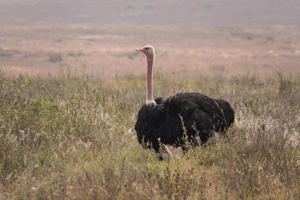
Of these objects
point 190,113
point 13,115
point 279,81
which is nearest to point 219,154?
point 190,113

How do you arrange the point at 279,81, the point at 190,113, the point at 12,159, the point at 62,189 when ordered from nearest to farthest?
the point at 62,189 < the point at 12,159 < the point at 190,113 < the point at 279,81

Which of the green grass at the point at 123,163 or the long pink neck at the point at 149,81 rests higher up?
the long pink neck at the point at 149,81

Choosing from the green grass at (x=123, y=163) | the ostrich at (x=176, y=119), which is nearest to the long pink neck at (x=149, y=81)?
the ostrich at (x=176, y=119)

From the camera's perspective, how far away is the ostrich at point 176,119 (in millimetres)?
4695

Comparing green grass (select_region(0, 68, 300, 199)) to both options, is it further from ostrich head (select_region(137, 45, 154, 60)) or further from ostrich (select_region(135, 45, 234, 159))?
ostrich head (select_region(137, 45, 154, 60))

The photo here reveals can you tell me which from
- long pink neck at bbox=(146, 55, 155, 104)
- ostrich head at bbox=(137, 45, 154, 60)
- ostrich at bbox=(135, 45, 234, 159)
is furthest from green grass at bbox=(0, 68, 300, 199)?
ostrich head at bbox=(137, 45, 154, 60)

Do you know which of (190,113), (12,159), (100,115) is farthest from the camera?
(100,115)

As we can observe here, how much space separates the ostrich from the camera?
4.70m

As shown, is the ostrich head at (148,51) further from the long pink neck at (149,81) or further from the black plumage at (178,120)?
the black plumage at (178,120)

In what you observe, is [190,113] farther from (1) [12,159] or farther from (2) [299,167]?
(1) [12,159]

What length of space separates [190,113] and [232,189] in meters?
1.37

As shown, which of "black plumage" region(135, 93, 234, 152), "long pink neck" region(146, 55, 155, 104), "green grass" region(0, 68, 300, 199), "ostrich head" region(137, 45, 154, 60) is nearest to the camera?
"green grass" region(0, 68, 300, 199)

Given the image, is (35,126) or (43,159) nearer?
(43,159)

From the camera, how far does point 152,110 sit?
4895 millimetres
